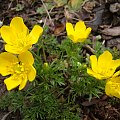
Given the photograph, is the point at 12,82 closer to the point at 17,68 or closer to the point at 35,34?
the point at 17,68

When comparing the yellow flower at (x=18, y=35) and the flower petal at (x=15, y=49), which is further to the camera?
the yellow flower at (x=18, y=35)

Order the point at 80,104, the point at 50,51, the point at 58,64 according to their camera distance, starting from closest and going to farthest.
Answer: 1. the point at 58,64
2. the point at 80,104
3. the point at 50,51

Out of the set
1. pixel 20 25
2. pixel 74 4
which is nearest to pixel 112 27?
pixel 74 4

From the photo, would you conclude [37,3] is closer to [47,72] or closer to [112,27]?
[112,27]

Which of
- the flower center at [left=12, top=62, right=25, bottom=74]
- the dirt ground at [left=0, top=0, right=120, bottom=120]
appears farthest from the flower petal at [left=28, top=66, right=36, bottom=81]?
the dirt ground at [left=0, top=0, right=120, bottom=120]

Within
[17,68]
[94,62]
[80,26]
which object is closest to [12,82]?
[17,68]

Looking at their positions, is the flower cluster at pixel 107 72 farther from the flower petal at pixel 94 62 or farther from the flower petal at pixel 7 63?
the flower petal at pixel 7 63

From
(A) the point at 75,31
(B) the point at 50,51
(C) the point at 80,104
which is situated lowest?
(C) the point at 80,104

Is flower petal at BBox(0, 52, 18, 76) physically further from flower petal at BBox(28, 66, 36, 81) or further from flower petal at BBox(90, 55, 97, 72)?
flower petal at BBox(90, 55, 97, 72)

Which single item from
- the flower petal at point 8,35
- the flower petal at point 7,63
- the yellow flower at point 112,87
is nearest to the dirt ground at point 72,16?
the flower petal at point 7,63
